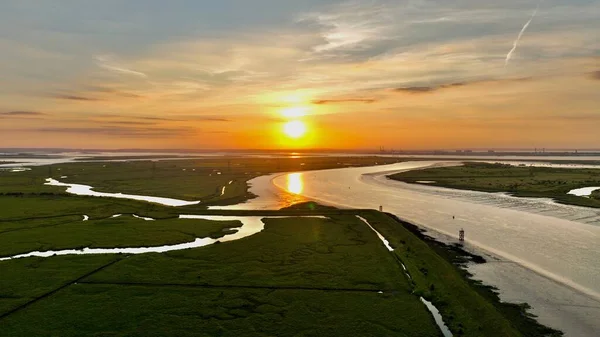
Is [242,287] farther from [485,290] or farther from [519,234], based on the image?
Result: [519,234]

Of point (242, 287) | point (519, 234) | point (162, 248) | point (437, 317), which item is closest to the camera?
point (437, 317)

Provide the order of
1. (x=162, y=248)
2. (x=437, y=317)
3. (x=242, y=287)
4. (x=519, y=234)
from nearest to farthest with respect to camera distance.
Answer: (x=437, y=317)
(x=242, y=287)
(x=162, y=248)
(x=519, y=234)

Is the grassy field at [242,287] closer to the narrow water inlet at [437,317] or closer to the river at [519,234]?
the narrow water inlet at [437,317]

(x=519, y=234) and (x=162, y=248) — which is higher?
(x=519, y=234)

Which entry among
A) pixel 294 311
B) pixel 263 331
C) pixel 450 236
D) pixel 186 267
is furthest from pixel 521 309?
pixel 186 267

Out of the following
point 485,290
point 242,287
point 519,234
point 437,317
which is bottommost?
point 437,317

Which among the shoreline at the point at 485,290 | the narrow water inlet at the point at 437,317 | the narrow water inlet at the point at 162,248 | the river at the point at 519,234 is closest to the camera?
the narrow water inlet at the point at 437,317

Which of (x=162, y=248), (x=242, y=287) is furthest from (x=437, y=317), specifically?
(x=162, y=248)

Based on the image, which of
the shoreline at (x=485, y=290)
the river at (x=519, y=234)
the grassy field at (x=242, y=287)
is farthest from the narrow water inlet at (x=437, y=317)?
the river at (x=519, y=234)
